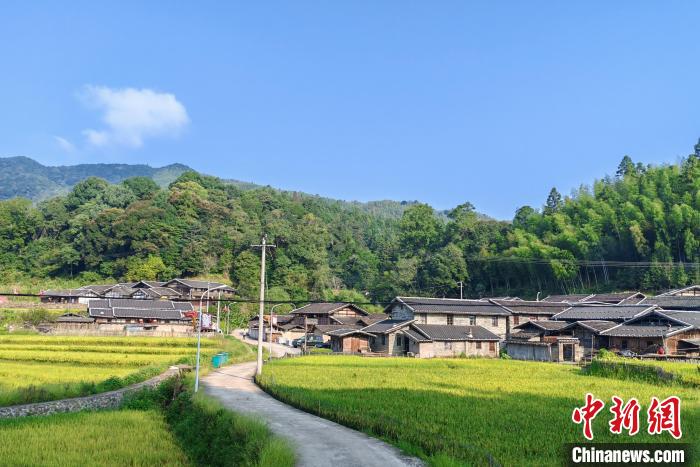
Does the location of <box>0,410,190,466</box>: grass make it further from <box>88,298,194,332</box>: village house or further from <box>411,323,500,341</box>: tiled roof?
<box>88,298,194,332</box>: village house

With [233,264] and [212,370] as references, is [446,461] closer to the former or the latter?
[212,370]

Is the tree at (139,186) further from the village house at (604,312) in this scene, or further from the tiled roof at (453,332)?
the village house at (604,312)

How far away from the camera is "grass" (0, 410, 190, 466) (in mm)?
15523

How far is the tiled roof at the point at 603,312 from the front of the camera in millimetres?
46812

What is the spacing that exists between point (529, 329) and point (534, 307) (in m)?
9.14

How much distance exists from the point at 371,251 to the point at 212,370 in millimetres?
91983

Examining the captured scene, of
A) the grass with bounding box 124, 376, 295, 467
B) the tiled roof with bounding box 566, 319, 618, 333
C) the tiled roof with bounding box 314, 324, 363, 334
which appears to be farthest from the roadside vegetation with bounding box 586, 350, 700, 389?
the tiled roof with bounding box 314, 324, 363, 334

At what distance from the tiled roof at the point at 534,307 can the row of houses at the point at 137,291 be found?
32090mm

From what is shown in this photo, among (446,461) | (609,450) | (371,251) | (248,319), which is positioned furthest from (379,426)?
(371,251)

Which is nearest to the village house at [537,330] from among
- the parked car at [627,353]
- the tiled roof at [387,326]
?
the parked car at [627,353]

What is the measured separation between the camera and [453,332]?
49.3 m

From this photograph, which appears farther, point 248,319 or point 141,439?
point 248,319

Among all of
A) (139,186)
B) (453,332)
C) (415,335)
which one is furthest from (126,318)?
(139,186)

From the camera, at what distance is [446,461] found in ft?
39.1
